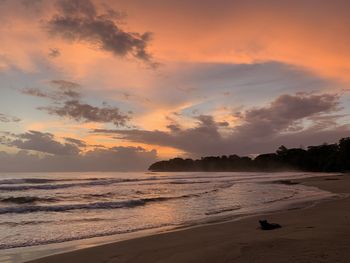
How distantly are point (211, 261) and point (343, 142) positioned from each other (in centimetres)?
12563

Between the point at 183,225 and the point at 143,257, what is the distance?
6051 mm

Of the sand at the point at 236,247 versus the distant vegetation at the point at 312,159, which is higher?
the distant vegetation at the point at 312,159

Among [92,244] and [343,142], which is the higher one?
[343,142]

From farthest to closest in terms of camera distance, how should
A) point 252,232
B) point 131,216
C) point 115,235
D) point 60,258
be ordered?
1. point 131,216
2. point 115,235
3. point 252,232
4. point 60,258

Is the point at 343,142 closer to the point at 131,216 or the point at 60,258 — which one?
the point at 131,216

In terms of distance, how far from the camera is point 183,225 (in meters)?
14.5

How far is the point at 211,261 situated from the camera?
7.63 m

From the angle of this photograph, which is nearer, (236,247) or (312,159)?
(236,247)

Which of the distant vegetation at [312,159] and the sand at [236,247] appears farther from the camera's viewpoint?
the distant vegetation at [312,159]

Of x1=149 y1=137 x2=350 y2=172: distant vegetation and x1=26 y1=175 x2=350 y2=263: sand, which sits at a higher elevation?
x1=149 y1=137 x2=350 y2=172: distant vegetation

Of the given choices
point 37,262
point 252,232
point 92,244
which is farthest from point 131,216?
point 37,262

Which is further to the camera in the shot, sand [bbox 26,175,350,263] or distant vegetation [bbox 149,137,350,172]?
distant vegetation [bbox 149,137,350,172]

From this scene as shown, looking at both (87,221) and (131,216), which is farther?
(131,216)

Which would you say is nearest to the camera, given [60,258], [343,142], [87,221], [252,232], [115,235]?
[60,258]
